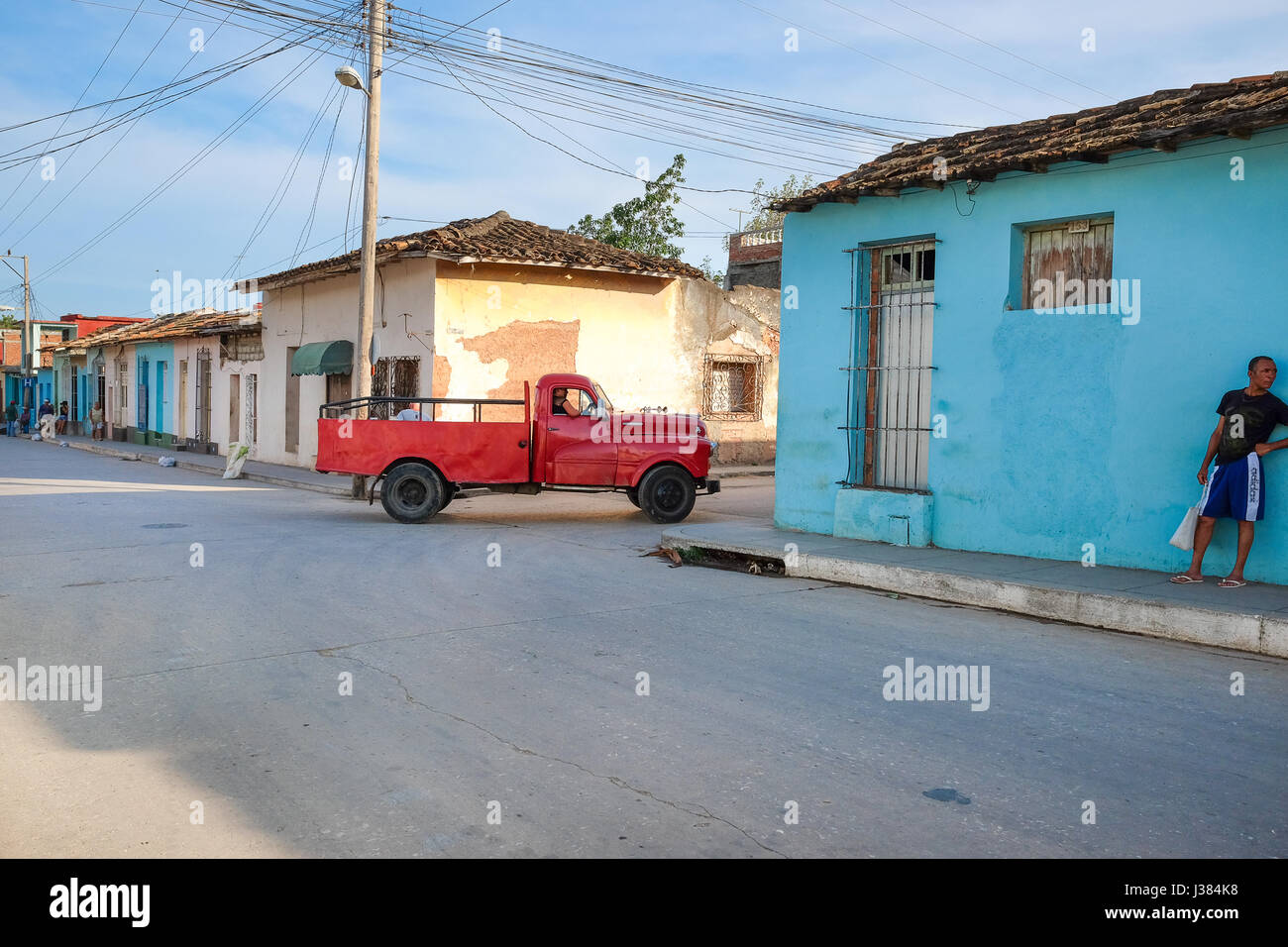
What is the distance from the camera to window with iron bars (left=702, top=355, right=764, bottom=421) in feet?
79.9

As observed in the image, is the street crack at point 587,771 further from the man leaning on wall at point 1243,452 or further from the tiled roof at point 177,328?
the tiled roof at point 177,328

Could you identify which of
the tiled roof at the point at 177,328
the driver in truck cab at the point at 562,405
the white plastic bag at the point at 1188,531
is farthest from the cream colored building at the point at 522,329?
the white plastic bag at the point at 1188,531

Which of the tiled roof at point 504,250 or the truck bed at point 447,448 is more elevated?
the tiled roof at point 504,250

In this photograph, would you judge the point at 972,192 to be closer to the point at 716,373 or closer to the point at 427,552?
the point at 427,552

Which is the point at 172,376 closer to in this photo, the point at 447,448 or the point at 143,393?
the point at 143,393

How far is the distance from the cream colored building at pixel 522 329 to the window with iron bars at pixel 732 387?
1.3 inches

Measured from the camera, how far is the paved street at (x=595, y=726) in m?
3.95

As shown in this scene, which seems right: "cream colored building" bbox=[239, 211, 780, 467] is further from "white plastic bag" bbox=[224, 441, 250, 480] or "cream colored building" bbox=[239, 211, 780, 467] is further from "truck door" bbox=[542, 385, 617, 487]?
"truck door" bbox=[542, 385, 617, 487]

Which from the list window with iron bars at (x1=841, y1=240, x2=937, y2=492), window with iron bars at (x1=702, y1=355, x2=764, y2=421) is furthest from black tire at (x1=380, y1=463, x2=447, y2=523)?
window with iron bars at (x1=702, y1=355, x2=764, y2=421)

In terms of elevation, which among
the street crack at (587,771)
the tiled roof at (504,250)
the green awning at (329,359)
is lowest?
the street crack at (587,771)

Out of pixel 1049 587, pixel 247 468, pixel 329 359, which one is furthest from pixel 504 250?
pixel 1049 587

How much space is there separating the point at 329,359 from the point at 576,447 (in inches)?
405

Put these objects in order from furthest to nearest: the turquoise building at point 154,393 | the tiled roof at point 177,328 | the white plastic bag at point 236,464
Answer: the turquoise building at point 154,393, the tiled roof at point 177,328, the white plastic bag at point 236,464
